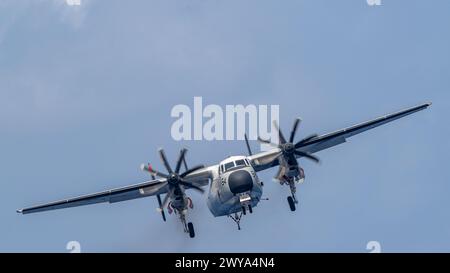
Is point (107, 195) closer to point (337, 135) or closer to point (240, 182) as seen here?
point (240, 182)

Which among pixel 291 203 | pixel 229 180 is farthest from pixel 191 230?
pixel 291 203

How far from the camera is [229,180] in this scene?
69750mm

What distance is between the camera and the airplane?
69875mm

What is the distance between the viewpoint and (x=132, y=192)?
76.1m

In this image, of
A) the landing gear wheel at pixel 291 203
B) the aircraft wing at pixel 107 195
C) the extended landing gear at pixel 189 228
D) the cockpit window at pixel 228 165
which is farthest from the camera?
the landing gear wheel at pixel 291 203

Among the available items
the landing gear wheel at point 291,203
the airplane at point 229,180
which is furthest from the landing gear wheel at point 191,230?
the landing gear wheel at point 291,203

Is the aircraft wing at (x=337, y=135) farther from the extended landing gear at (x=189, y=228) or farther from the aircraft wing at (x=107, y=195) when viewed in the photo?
the aircraft wing at (x=107, y=195)

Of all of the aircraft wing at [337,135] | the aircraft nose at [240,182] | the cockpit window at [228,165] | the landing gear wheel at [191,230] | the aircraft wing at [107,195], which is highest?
the aircraft wing at [337,135]

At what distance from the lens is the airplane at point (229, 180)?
6988cm

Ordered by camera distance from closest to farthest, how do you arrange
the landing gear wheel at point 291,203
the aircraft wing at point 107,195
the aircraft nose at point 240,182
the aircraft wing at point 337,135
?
the aircraft nose at point 240,182
the aircraft wing at point 107,195
the landing gear wheel at point 291,203
the aircraft wing at point 337,135

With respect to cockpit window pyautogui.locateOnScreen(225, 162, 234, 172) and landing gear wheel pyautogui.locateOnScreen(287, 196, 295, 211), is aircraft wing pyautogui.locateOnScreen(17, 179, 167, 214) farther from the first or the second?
landing gear wheel pyautogui.locateOnScreen(287, 196, 295, 211)

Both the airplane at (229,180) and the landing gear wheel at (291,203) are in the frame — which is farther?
the landing gear wheel at (291,203)
